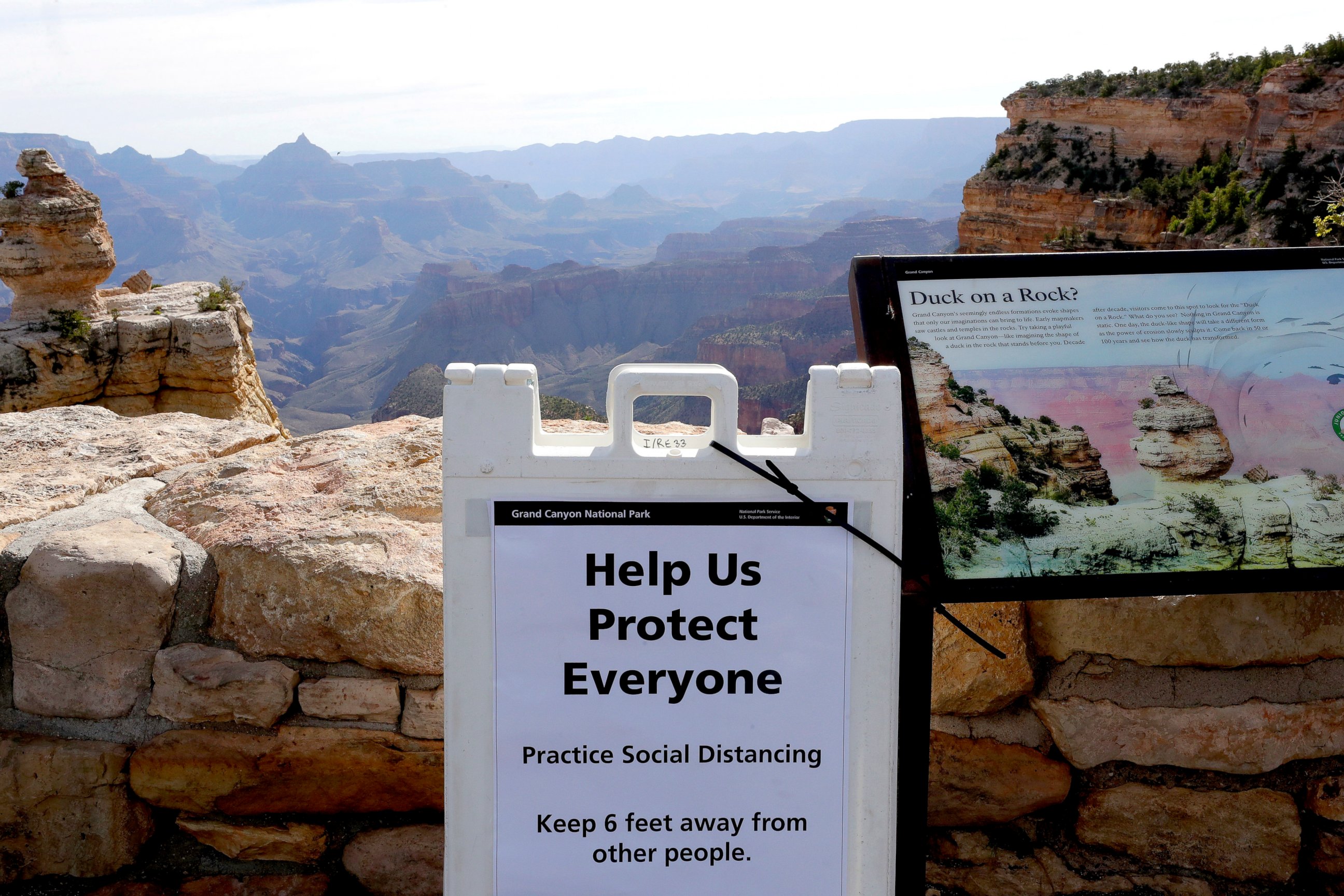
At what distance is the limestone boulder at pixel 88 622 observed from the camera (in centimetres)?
170

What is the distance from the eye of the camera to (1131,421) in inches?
61.5

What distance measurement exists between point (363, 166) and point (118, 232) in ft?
202

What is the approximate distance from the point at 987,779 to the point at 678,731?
2.40ft

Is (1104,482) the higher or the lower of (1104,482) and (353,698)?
the higher

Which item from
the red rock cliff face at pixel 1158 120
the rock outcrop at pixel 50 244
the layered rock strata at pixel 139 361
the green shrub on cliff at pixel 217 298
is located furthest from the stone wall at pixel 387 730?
the red rock cliff face at pixel 1158 120

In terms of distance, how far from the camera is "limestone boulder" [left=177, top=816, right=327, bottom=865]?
177 centimetres

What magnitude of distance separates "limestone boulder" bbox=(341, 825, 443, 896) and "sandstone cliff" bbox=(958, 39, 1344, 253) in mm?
23513

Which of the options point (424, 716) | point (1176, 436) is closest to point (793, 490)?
point (1176, 436)

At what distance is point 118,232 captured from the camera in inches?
4921

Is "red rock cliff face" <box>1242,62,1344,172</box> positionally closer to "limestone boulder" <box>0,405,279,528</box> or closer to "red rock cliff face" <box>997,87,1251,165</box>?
"red rock cliff face" <box>997,87,1251,165</box>

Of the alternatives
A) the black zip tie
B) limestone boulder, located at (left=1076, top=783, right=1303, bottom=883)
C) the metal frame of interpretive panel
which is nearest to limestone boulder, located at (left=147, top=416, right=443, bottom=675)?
the metal frame of interpretive panel

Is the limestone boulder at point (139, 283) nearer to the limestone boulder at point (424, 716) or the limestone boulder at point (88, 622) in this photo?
the limestone boulder at point (88, 622)

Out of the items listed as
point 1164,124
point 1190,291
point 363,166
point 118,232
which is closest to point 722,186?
point 363,166

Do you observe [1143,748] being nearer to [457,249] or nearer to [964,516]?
[964,516]
